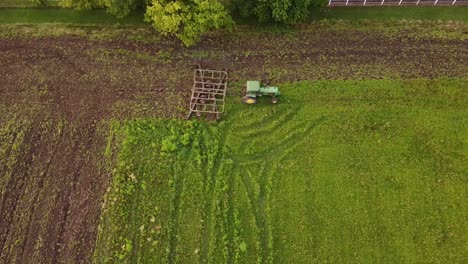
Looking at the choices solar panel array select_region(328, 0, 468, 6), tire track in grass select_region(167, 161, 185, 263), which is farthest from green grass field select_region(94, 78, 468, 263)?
solar panel array select_region(328, 0, 468, 6)

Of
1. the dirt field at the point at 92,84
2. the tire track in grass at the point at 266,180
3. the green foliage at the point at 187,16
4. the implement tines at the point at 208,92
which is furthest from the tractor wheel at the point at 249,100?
the green foliage at the point at 187,16

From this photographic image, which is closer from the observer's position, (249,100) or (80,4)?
(249,100)

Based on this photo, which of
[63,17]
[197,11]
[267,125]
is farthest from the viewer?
[63,17]

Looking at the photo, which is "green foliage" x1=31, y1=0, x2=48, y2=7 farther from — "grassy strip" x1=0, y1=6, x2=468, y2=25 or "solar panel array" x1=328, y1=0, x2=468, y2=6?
"solar panel array" x1=328, y1=0, x2=468, y2=6

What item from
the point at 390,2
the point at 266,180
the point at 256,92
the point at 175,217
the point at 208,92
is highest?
the point at 390,2

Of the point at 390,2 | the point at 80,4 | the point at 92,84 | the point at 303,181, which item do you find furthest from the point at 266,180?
the point at 80,4

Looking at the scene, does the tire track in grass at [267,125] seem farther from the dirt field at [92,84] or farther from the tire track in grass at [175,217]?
the tire track in grass at [175,217]

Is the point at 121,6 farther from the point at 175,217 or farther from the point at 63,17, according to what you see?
the point at 175,217

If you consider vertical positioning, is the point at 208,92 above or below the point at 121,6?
below
